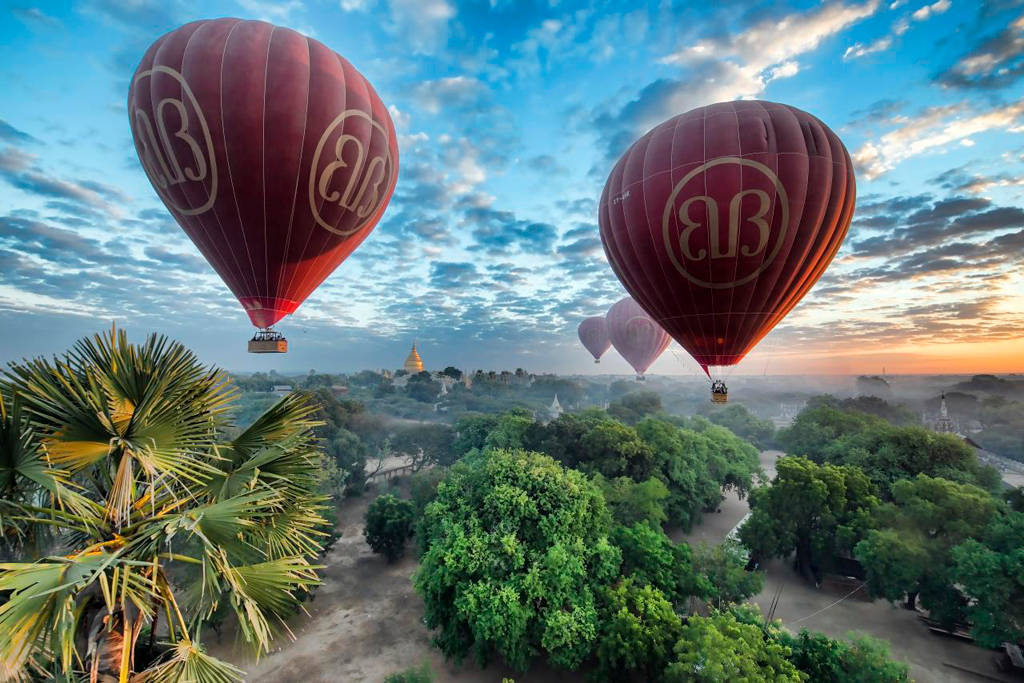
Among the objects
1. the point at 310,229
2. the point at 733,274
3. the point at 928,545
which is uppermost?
the point at 310,229

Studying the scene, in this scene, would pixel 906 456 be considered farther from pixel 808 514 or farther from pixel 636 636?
pixel 636 636

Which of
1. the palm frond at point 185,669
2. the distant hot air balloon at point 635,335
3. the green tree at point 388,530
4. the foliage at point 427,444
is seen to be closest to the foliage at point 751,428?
the distant hot air balloon at point 635,335

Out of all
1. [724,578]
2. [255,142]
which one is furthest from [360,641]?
[255,142]

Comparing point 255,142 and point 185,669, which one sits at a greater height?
point 255,142

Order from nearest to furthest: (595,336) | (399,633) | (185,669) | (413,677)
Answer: (185,669) < (413,677) < (399,633) < (595,336)

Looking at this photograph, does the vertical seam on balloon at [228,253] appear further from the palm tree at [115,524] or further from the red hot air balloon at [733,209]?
the red hot air balloon at [733,209]

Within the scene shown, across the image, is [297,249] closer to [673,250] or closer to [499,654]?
[673,250]
